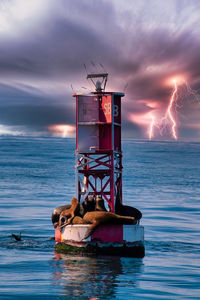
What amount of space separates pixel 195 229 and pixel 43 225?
16.7m

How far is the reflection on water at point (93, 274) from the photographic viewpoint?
83.0 ft

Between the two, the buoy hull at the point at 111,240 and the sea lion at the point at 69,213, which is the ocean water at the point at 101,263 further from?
the sea lion at the point at 69,213

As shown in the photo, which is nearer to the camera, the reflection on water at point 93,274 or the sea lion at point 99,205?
the reflection on water at point 93,274

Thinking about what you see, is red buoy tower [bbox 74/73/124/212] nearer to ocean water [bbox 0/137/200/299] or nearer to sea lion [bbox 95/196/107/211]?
sea lion [bbox 95/196/107/211]

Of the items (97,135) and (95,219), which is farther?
(97,135)

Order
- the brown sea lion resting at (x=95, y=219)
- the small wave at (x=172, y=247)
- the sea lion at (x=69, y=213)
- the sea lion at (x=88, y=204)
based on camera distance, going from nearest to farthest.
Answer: the brown sea lion resting at (x=95, y=219)
the sea lion at (x=69, y=213)
the sea lion at (x=88, y=204)
the small wave at (x=172, y=247)

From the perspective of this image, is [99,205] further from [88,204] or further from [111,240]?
[111,240]

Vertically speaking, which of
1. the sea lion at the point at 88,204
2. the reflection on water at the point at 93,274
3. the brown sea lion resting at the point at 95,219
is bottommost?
the reflection on water at the point at 93,274

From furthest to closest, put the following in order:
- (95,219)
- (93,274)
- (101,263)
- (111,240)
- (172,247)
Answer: (172,247)
(111,240)
(95,219)
(101,263)
(93,274)

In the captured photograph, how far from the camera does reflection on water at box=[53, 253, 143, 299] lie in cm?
2531

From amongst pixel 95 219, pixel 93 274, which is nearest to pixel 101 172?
pixel 95 219

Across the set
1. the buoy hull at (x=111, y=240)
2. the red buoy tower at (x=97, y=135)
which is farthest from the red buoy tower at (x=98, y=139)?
the buoy hull at (x=111, y=240)

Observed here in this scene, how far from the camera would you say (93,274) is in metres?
28.9

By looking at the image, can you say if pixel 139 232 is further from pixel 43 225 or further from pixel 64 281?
pixel 43 225
